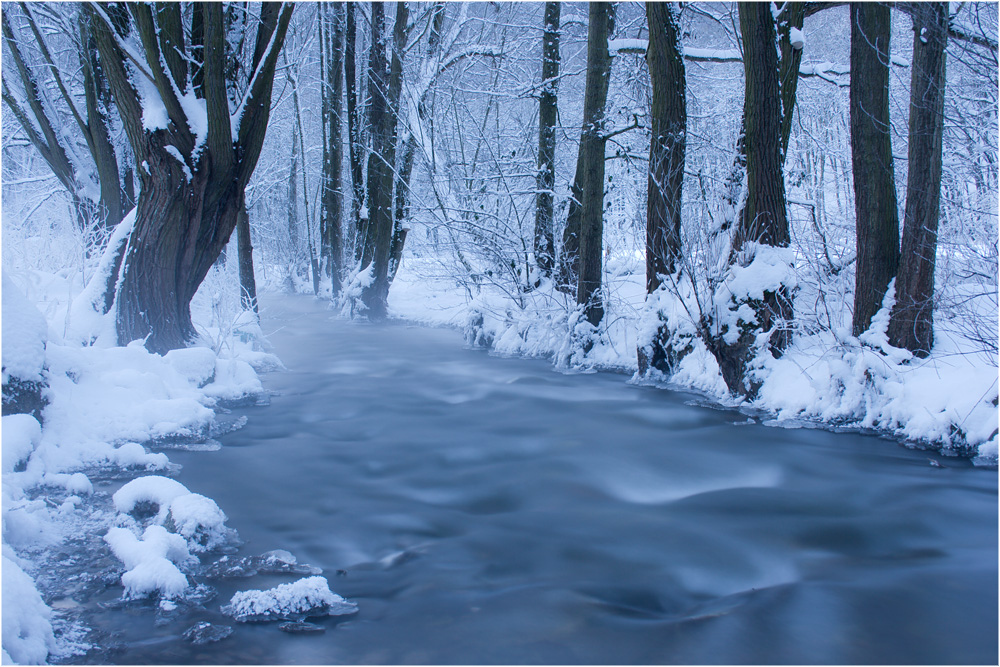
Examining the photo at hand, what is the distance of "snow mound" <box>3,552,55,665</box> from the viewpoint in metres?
2.71

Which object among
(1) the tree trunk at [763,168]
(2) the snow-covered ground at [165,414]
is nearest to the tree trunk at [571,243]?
(2) the snow-covered ground at [165,414]

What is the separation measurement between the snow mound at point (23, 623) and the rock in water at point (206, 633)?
543 mm

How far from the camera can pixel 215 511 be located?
4.25 metres

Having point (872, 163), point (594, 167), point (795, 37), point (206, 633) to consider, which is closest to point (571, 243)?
point (594, 167)

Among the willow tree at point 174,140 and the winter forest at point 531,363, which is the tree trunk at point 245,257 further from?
the willow tree at point 174,140

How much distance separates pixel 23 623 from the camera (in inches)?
111

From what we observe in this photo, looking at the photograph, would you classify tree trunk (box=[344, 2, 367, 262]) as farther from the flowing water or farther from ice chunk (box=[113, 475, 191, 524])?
ice chunk (box=[113, 475, 191, 524])

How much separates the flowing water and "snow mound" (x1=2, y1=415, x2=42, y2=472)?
102 cm

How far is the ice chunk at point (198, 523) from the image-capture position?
158 inches

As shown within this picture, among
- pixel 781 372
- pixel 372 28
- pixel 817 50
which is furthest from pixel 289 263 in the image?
pixel 781 372

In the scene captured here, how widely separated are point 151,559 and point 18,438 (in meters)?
1.77

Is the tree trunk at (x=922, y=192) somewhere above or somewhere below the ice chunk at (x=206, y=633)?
above

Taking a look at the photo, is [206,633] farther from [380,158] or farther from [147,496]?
[380,158]

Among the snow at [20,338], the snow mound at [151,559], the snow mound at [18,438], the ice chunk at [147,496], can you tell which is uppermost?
the snow at [20,338]
